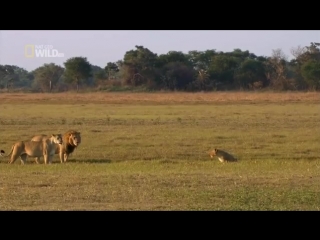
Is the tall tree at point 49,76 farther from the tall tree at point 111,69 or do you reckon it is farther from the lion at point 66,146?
the lion at point 66,146

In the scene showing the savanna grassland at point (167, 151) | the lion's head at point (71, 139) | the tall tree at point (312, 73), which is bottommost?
the savanna grassland at point (167, 151)

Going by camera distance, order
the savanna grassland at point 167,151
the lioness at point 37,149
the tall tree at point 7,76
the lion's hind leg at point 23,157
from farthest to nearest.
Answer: the tall tree at point 7,76
the lion's hind leg at point 23,157
the lioness at point 37,149
the savanna grassland at point 167,151

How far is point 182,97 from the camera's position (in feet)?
99.1

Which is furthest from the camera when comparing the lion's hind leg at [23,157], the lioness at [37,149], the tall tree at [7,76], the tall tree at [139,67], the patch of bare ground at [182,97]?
the patch of bare ground at [182,97]

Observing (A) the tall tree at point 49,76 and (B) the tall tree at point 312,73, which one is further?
(B) the tall tree at point 312,73

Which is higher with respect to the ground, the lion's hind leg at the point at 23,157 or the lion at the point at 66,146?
the lion at the point at 66,146

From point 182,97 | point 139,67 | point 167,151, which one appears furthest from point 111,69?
point 167,151

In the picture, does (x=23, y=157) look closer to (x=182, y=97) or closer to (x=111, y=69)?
(x=111, y=69)

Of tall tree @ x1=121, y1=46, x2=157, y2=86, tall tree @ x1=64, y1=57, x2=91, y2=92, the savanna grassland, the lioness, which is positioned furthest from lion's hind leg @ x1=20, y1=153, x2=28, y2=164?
tall tree @ x1=121, y1=46, x2=157, y2=86

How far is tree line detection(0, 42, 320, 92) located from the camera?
2641cm

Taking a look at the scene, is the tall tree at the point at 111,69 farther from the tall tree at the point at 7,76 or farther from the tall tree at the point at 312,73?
the tall tree at the point at 312,73

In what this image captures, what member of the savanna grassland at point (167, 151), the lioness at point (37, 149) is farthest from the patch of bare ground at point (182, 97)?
the lioness at point (37, 149)

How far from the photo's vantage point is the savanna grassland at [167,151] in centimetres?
862

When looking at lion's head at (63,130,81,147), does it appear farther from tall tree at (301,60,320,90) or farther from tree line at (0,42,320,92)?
tall tree at (301,60,320,90)
